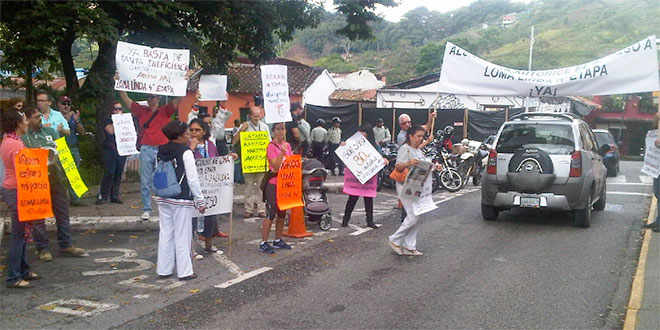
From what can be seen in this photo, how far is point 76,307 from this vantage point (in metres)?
5.82

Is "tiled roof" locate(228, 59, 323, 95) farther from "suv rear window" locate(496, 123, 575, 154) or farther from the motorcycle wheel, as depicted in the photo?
"suv rear window" locate(496, 123, 575, 154)

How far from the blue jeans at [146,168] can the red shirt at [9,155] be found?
9.53 ft

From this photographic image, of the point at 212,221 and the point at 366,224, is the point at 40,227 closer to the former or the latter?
the point at 212,221

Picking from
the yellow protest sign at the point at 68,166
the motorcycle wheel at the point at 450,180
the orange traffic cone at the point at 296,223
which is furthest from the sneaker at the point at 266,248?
the motorcycle wheel at the point at 450,180

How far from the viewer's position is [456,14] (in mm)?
170875

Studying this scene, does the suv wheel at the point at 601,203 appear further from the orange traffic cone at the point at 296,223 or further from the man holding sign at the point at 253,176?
the man holding sign at the point at 253,176

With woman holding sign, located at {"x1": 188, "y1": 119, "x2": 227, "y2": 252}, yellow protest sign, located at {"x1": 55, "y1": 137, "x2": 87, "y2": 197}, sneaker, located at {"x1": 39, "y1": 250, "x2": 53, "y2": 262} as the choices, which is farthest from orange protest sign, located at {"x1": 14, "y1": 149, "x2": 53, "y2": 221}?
woman holding sign, located at {"x1": 188, "y1": 119, "x2": 227, "y2": 252}

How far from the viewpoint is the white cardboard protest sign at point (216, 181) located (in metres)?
7.86

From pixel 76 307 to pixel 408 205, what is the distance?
13.6 feet

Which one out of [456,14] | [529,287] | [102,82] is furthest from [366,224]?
[456,14]

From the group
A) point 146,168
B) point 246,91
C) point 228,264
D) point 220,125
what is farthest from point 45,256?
point 246,91

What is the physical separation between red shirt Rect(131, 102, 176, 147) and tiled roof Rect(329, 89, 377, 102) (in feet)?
119

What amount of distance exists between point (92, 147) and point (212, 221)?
31.0 feet

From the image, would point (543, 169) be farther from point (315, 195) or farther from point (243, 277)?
point (243, 277)
